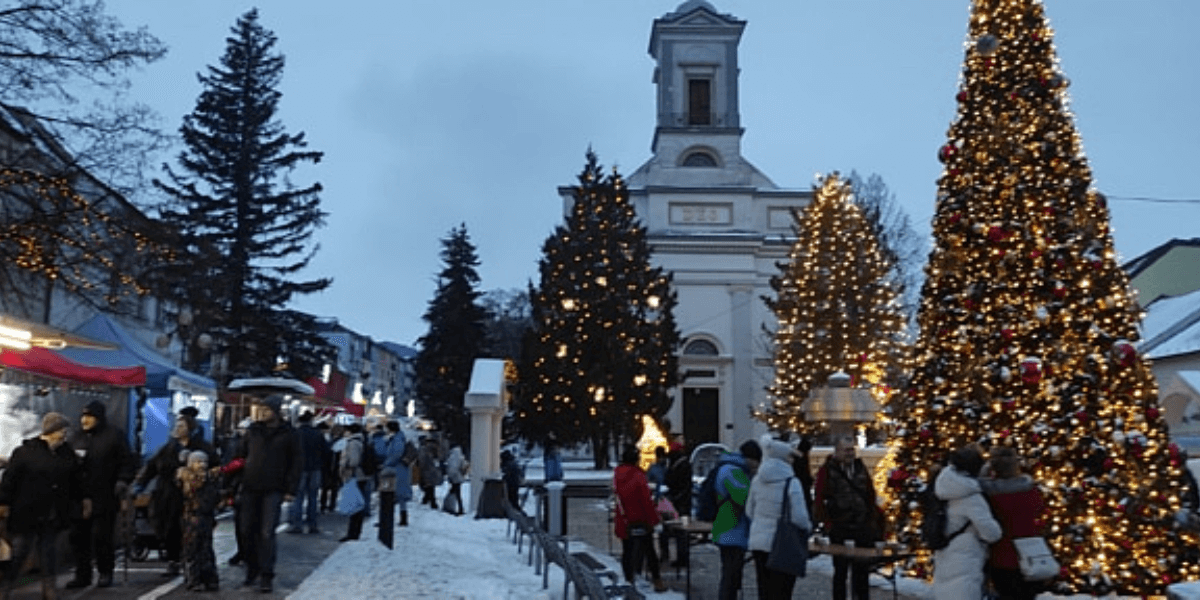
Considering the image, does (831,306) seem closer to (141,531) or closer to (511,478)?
(511,478)

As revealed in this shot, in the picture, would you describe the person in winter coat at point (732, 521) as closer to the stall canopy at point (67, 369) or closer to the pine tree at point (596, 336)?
the stall canopy at point (67, 369)

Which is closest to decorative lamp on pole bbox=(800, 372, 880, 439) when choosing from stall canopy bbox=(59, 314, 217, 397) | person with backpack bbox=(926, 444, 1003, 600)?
stall canopy bbox=(59, 314, 217, 397)

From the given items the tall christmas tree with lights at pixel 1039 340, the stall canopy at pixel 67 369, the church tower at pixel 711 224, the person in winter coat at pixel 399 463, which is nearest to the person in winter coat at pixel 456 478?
the person in winter coat at pixel 399 463

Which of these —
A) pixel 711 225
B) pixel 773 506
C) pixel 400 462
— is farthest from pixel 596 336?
pixel 773 506

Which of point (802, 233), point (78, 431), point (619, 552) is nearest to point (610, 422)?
point (802, 233)

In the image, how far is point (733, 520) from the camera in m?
9.58

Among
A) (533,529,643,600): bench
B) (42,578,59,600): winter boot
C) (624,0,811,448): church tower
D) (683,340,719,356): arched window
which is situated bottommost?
(42,578,59,600): winter boot

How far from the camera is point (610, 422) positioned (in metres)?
42.5

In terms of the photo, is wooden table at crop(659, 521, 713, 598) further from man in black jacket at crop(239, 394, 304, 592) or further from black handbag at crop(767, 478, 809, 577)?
man in black jacket at crop(239, 394, 304, 592)

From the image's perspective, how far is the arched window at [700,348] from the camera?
175 feet

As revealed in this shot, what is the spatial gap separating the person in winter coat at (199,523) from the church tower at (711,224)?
39.8 metres

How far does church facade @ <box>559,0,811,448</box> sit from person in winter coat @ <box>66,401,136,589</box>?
39935 millimetres

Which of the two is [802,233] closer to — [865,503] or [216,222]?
[216,222]

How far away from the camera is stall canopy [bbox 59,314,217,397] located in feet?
60.5
